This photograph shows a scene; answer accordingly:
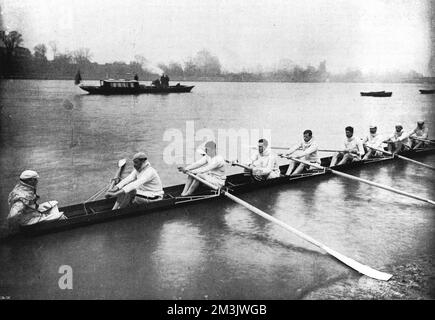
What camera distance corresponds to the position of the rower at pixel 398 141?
14.2 metres

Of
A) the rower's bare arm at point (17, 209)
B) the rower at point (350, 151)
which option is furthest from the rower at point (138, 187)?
the rower at point (350, 151)

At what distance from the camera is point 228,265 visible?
220 inches

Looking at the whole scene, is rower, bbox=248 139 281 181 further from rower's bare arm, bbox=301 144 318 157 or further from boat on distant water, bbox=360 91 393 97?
boat on distant water, bbox=360 91 393 97

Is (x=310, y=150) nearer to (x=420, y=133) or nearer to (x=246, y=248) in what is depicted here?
(x=246, y=248)

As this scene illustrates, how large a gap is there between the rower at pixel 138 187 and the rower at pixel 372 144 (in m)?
8.63

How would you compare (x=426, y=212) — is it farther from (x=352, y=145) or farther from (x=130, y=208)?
(x=130, y=208)

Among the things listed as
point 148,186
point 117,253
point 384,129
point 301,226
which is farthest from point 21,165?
point 384,129

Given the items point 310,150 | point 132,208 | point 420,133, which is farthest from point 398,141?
point 132,208

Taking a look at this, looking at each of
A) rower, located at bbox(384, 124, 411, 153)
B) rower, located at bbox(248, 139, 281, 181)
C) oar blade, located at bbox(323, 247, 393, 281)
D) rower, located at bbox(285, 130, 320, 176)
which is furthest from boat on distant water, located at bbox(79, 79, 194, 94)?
oar blade, located at bbox(323, 247, 393, 281)

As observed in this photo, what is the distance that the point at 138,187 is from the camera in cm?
728

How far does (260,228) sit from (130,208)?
272 cm

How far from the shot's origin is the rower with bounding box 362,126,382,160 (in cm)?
1301

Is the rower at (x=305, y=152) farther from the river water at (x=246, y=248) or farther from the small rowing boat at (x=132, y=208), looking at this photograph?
the river water at (x=246, y=248)

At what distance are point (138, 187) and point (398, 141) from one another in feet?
37.9
